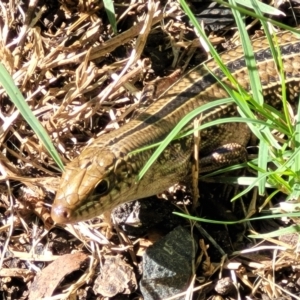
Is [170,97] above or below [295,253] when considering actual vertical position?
above

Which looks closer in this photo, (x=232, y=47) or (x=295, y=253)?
(x=295, y=253)

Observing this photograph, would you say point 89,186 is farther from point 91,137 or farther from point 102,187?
point 91,137

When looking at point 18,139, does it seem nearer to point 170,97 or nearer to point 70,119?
point 70,119

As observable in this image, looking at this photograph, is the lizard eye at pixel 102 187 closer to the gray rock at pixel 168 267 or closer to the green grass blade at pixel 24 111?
the green grass blade at pixel 24 111

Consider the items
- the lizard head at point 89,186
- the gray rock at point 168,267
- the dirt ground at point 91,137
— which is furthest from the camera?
the dirt ground at point 91,137

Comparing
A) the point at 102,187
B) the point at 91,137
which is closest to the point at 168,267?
the point at 102,187

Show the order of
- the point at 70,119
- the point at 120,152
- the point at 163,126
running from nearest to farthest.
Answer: the point at 120,152 → the point at 163,126 → the point at 70,119

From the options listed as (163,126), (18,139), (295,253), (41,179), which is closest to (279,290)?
(295,253)

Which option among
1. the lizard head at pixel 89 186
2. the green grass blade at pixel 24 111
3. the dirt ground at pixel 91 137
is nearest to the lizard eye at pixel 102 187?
the lizard head at pixel 89 186
